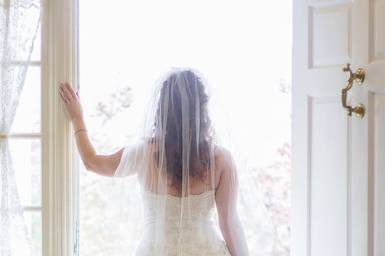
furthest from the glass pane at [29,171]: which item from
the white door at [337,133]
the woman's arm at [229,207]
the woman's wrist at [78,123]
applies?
the white door at [337,133]

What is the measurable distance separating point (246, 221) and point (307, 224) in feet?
0.76

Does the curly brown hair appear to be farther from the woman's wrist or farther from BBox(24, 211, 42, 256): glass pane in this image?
BBox(24, 211, 42, 256): glass pane

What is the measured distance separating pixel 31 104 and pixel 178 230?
0.76 meters

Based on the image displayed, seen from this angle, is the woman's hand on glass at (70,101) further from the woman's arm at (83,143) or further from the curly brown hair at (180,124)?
the curly brown hair at (180,124)

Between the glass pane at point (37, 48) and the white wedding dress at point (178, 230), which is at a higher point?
the glass pane at point (37, 48)

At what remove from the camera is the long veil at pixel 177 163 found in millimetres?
1706

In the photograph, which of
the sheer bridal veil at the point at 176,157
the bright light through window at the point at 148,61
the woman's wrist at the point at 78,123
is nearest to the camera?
the sheer bridal veil at the point at 176,157

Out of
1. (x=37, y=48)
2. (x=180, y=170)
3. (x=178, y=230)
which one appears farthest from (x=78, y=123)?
(x=178, y=230)

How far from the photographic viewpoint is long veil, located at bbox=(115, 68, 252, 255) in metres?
1.71

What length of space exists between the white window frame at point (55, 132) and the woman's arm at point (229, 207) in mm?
617

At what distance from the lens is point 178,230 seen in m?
1.72

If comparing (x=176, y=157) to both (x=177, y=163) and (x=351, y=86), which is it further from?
(x=351, y=86)

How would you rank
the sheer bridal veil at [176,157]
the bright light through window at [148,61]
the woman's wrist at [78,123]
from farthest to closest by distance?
the bright light through window at [148,61], the woman's wrist at [78,123], the sheer bridal veil at [176,157]

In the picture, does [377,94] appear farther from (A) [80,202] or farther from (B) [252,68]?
(A) [80,202]
